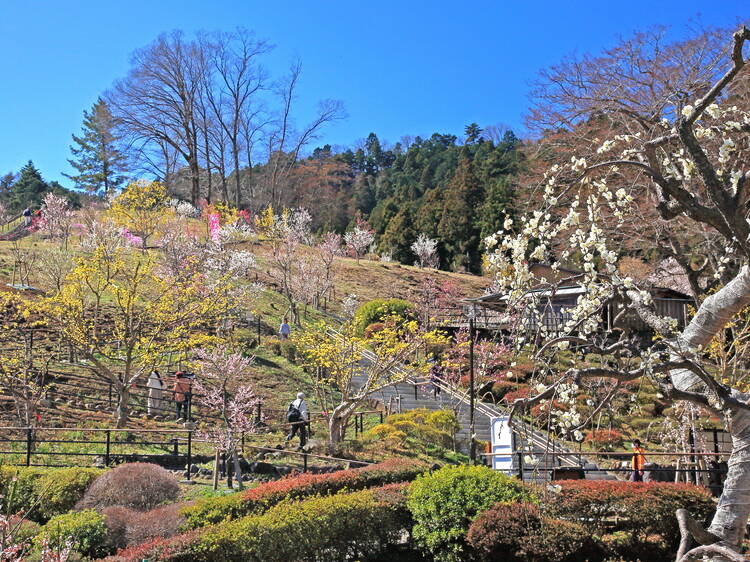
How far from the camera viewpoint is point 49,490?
32.6 ft

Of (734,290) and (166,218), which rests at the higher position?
(166,218)

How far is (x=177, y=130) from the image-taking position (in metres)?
47.8

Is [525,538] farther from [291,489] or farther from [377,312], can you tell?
[377,312]

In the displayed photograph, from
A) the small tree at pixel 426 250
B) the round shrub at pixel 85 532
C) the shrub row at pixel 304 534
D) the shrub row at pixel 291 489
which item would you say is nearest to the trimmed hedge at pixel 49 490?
the round shrub at pixel 85 532

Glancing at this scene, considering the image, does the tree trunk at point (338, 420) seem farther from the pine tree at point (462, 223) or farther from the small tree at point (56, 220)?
the pine tree at point (462, 223)

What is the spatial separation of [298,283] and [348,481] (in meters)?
22.4

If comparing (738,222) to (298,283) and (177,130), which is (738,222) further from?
(177,130)

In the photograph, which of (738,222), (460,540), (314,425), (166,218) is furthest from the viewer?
(166,218)

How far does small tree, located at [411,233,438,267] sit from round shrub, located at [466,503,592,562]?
40.8 m

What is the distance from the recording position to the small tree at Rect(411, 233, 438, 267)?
49.8 m

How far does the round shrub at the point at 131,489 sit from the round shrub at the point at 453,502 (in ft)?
12.7

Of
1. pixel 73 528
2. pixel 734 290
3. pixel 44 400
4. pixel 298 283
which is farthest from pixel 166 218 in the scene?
pixel 734 290

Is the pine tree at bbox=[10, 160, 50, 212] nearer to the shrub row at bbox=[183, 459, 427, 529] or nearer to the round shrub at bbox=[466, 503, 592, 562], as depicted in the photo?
the shrub row at bbox=[183, 459, 427, 529]

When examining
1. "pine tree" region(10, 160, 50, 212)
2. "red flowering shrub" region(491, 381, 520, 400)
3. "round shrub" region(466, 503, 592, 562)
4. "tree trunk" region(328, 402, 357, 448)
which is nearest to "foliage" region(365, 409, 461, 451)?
"tree trunk" region(328, 402, 357, 448)
